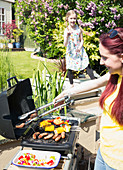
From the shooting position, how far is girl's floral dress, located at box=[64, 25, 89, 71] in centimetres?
453

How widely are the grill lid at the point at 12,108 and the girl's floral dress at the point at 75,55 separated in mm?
2673

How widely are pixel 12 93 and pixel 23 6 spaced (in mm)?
8055

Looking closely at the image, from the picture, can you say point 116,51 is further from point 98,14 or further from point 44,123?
point 98,14

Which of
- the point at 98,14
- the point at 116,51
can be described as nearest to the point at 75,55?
the point at 98,14

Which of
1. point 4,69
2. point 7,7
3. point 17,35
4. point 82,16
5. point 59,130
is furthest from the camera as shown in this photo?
point 7,7

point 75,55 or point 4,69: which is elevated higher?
point 75,55

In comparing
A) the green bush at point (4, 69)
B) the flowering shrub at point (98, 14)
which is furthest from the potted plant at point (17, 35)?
the green bush at point (4, 69)

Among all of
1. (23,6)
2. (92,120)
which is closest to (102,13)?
(23,6)

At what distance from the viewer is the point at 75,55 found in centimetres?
464

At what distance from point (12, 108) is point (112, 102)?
817 mm

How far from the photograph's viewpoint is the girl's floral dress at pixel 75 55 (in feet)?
14.9

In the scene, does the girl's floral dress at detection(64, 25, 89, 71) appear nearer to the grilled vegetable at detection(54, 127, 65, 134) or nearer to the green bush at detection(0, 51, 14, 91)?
the green bush at detection(0, 51, 14, 91)

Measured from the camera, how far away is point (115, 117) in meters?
1.31

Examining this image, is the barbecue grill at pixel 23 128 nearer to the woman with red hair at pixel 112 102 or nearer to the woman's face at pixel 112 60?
the woman with red hair at pixel 112 102
